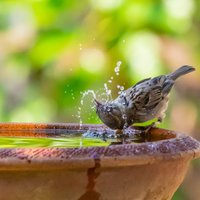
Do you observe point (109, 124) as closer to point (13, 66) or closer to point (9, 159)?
point (9, 159)

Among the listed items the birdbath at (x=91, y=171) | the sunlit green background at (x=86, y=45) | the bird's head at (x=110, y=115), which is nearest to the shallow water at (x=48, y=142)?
the bird's head at (x=110, y=115)

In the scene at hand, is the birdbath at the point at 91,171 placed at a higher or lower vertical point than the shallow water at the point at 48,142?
higher

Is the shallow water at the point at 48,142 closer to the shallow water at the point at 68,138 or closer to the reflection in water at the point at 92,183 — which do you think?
the shallow water at the point at 68,138

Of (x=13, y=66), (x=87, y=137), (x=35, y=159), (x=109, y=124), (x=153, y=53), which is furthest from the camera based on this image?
(x=13, y=66)

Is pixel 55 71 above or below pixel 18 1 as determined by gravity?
below

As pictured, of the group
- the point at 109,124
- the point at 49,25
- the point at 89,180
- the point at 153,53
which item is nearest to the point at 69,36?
the point at 49,25

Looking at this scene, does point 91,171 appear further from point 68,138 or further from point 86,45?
point 86,45

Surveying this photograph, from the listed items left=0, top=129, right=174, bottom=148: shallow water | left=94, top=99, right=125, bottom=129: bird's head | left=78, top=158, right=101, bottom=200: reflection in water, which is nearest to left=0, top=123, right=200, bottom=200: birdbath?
left=78, top=158, right=101, bottom=200: reflection in water
